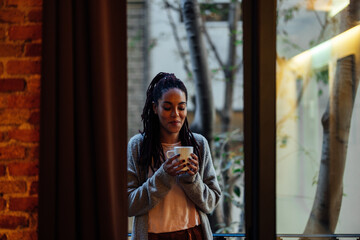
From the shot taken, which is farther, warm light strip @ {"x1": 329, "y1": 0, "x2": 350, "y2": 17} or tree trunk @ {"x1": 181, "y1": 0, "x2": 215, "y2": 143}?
tree trunk @ {"x1": 181, "y1": 0, "x2": 215, "y2": 143}

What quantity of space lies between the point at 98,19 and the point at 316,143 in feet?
3.31

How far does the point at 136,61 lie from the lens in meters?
3.28

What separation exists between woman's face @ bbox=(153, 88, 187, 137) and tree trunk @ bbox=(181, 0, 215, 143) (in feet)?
3.93

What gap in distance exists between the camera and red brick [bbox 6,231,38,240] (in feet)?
3.93

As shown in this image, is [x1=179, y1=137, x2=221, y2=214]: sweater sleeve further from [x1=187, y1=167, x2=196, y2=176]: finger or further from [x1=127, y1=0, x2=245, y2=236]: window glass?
[x1=127, y1=0, x2=245, y2=236]: window glass

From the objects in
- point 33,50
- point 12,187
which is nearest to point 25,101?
point 33,50

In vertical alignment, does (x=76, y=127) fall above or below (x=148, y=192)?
above

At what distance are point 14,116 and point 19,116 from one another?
0.06ft

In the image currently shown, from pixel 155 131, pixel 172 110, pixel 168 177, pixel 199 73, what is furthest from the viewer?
pixel 199 73

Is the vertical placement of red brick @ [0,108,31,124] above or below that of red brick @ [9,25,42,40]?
below

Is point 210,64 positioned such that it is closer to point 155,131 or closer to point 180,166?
point 155,131

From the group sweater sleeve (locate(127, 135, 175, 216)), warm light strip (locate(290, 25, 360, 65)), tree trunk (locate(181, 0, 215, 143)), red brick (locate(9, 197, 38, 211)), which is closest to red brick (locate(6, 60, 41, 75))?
red brick (locate(9, 197, 38, 211))

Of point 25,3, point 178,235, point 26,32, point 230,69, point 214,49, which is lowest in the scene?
point 178,235

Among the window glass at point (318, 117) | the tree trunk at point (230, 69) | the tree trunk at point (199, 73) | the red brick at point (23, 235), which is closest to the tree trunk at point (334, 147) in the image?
the window glass at point (318, 117)
